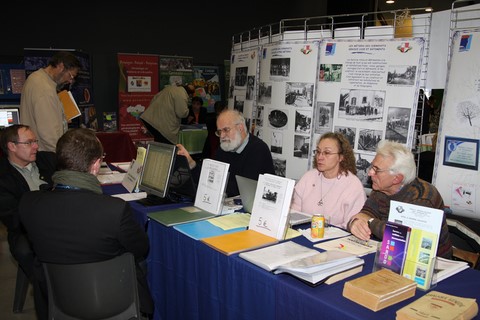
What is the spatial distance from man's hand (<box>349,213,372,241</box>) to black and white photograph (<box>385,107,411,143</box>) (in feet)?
4.14

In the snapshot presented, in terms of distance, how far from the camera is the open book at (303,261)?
1.59 meters

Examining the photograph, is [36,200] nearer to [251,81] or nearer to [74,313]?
[74,313]

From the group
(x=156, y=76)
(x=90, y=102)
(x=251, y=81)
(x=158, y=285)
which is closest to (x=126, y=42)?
(x=156, y=76)

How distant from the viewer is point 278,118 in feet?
14.0

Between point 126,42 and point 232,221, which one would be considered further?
point 126,42

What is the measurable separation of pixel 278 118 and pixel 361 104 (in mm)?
1029

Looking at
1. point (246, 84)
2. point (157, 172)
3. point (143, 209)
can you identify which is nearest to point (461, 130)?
point (157, 172)

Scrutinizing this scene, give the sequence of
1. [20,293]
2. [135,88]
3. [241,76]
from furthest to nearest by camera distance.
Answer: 1. [135,88]
2. [241,76]
3. [20,293]

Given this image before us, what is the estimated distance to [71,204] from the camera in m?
1.68

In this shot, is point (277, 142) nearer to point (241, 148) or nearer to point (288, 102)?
point (288, 102)

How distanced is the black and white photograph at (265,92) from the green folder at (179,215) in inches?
83.8

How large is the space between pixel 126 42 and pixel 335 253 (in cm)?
692

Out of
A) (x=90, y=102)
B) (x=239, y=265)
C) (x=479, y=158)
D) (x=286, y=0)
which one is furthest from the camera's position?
(x=286, y=0)

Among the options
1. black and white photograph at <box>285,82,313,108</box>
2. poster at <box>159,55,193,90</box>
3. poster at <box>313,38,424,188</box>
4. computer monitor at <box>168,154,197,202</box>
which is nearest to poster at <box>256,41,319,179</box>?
black and white photograph at <box>285,82,313,108</box>
